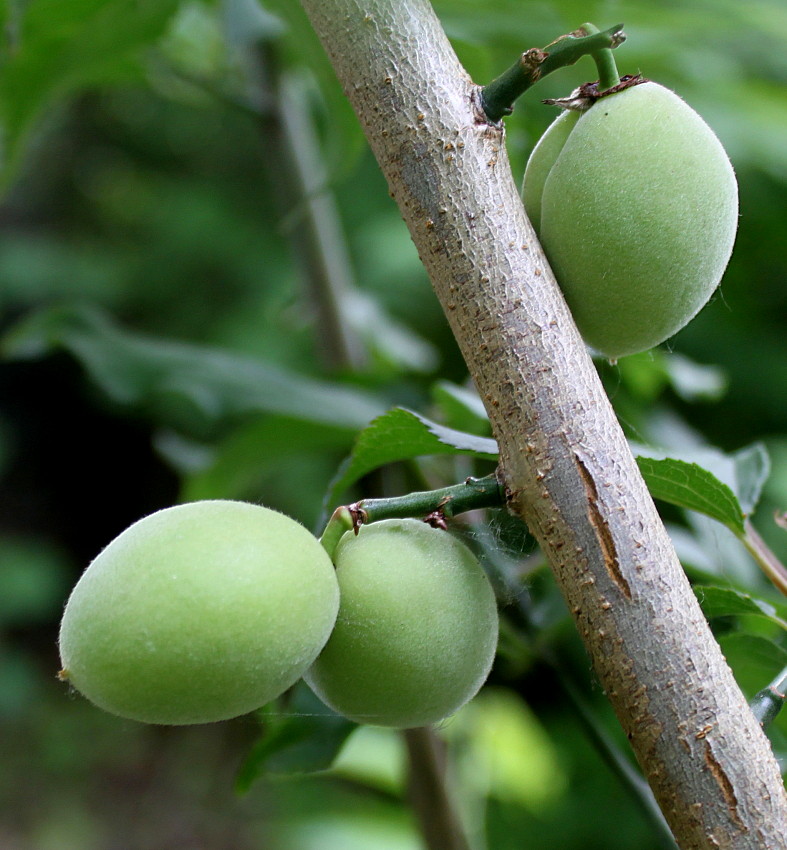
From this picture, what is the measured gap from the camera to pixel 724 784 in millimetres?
373

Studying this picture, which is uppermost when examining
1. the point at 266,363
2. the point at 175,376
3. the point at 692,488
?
the point at 692,488

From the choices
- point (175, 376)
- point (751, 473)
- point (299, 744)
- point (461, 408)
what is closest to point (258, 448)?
point (175, 376)

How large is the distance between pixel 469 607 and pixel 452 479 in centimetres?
57

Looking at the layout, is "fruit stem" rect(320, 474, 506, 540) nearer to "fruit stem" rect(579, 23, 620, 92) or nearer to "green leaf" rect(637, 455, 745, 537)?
"green leaf" rect(637, 455, 745, 537)

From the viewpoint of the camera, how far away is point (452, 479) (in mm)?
1021

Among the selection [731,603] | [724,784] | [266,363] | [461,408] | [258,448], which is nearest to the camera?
[724,784]

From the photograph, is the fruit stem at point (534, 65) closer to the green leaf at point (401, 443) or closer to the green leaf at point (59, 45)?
the green leaf at point (401, 443)

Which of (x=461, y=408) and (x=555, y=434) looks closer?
(x=555, y=434)

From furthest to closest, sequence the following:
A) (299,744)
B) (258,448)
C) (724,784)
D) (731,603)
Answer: (258,448) → (299,744) → (731,603) → (724,784)

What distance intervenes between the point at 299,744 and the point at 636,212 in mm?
451

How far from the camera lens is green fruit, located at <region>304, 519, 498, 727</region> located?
0.44 m

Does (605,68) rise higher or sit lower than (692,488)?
higher

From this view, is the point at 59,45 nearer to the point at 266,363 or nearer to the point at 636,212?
the point at 266,363

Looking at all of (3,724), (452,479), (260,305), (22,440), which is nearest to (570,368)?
(452,479)
